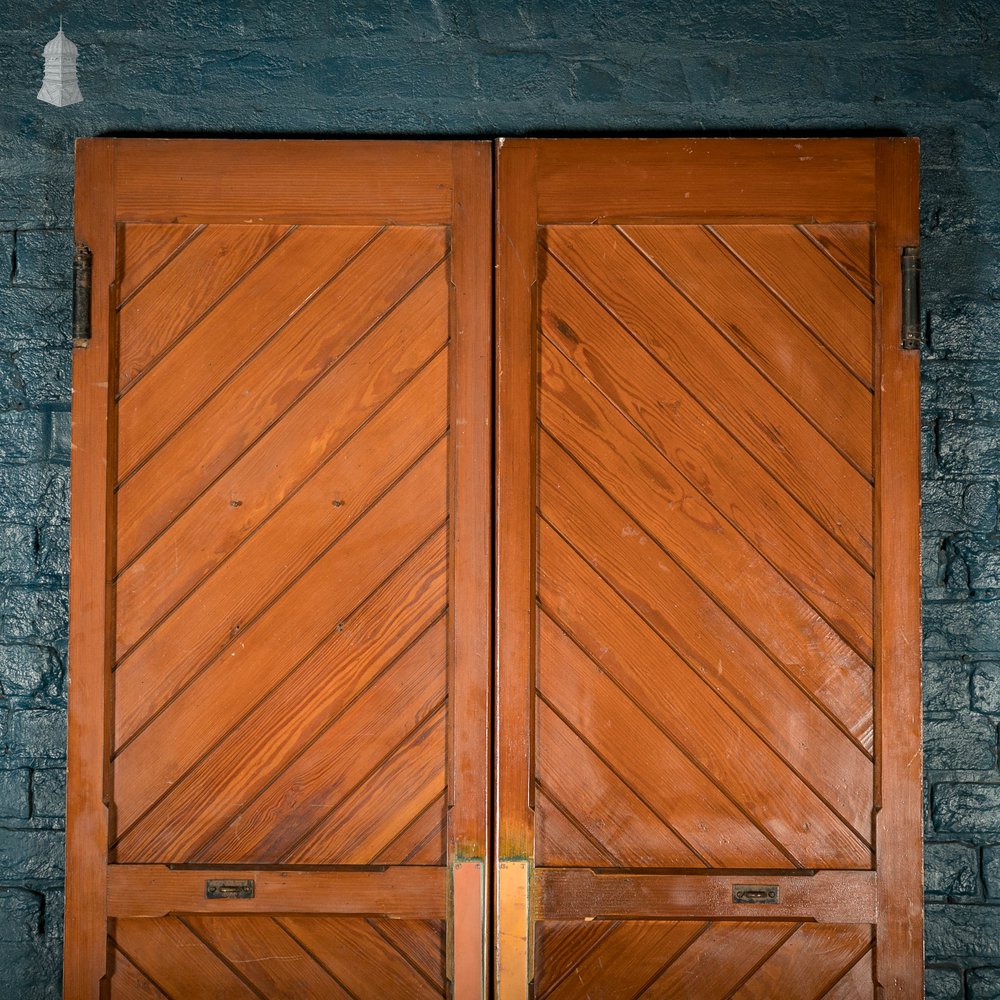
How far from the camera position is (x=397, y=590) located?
2.04 m

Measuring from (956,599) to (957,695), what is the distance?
22cm

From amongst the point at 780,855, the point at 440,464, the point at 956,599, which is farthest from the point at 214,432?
the point at 956,599

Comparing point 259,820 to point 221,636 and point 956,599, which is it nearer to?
point 221,636

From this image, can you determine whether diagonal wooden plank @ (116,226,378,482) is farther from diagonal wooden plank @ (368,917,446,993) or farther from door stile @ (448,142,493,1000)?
diagonal wooden plank @ (368,917,446,993)

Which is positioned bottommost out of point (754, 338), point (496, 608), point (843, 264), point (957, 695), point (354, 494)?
point (957, 695)

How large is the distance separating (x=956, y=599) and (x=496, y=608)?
105 cm

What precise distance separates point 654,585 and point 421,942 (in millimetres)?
922

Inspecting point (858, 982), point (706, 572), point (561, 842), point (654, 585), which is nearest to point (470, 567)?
point (654, 585)

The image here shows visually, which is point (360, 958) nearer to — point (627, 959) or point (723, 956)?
point (627, 959)

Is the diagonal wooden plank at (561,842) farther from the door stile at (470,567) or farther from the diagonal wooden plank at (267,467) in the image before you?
the diagonal wooden plank at (267,467)

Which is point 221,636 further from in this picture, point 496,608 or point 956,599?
point 956,599

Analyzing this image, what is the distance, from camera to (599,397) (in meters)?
2.05

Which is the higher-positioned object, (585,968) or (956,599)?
(956,599)

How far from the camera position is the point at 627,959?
79.3 inches
